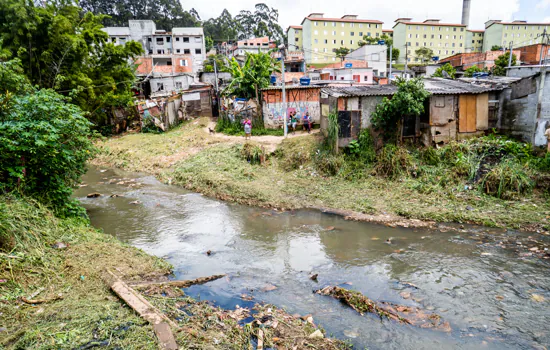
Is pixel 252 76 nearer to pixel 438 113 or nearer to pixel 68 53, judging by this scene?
pixel 68 53

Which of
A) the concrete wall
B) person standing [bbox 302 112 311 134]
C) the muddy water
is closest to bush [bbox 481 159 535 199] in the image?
the muddy water

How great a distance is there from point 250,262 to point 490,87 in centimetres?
1145

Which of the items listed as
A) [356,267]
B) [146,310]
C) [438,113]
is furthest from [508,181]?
[146,310]

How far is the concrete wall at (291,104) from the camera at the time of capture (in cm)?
1848

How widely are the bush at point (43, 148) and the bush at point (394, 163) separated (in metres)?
9.18

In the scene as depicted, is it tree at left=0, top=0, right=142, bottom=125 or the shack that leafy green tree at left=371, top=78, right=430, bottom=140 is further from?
tree at left=0, top=0, right=142, bottom=125

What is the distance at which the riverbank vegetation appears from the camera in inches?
377

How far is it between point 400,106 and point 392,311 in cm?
824

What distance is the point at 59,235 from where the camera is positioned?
6570 millimetres

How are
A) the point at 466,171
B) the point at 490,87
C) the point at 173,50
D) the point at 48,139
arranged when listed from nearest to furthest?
the point at 48,139 < the point at 466,171 < the point at 490,87 < the point at 173,50

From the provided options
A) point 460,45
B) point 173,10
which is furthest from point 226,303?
point 460,45

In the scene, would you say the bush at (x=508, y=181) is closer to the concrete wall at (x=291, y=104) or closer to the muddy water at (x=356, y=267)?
the muddy water at (x=356, y=267)

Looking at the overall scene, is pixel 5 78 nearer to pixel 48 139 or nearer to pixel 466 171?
pixel 48 139

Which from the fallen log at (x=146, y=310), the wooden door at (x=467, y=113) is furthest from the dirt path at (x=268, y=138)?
the fallen log at (x=146, y=310)
